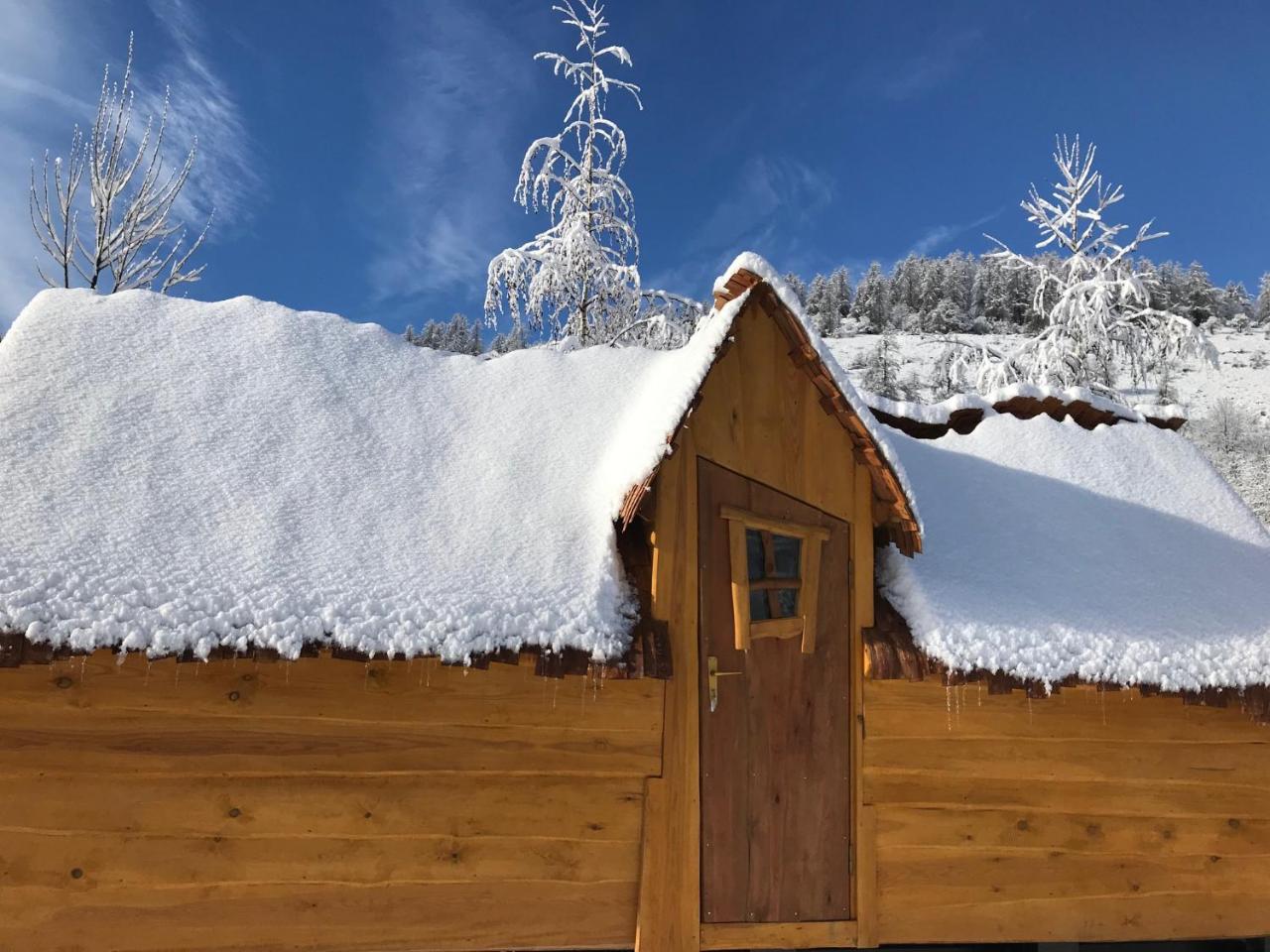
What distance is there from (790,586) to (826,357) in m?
1.39

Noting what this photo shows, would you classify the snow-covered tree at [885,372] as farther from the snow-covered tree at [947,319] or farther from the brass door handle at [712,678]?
the brass door handle at [712,678]

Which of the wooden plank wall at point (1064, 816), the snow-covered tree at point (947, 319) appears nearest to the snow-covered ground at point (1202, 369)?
the snow-covered tree at point (947, 319)

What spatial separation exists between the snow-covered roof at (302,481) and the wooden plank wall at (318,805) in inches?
24.5

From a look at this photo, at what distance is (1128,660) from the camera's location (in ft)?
15.6

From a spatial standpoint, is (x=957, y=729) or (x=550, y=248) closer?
(x=957, y=729)

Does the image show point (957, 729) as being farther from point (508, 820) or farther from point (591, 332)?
point (591, 332)

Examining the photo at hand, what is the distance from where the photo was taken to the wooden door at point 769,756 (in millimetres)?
4676

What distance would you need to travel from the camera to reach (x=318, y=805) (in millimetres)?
4340

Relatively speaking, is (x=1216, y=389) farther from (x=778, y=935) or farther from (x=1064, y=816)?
(x=778, y=935)

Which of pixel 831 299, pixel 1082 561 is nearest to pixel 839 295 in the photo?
pixel 831 299

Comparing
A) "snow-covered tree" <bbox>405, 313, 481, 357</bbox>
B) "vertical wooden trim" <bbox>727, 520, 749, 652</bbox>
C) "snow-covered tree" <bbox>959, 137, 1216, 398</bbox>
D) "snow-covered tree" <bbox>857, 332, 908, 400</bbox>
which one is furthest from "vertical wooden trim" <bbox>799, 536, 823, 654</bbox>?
"snow-covered tree" <bbox>405, 313, 481, 357</bbox>

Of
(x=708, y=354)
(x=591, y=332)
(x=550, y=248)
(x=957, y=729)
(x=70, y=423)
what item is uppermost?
(x=550, y=248)

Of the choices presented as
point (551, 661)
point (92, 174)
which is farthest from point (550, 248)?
point (551, 661)

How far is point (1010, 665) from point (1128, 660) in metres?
0.82
